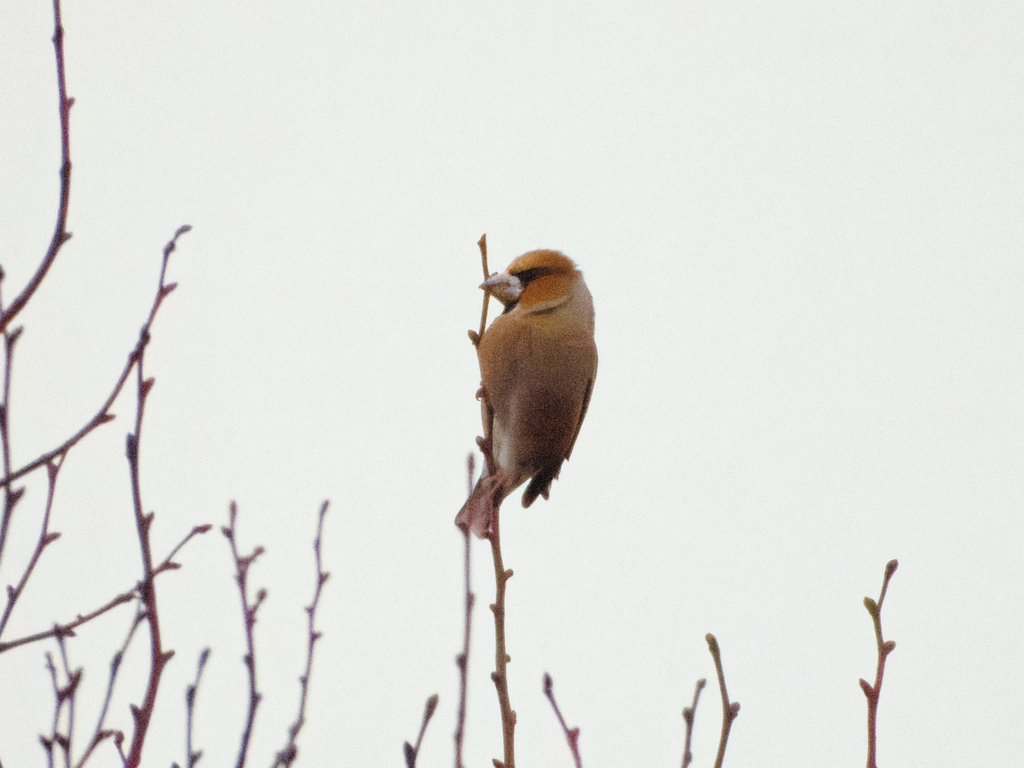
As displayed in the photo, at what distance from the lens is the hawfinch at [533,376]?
3086 mm

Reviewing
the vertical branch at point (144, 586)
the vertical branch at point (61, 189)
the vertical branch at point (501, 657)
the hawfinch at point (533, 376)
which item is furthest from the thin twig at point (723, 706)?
the hawfinch at point (533, 376)

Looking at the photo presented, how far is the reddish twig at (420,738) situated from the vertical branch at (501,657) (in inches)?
5.0

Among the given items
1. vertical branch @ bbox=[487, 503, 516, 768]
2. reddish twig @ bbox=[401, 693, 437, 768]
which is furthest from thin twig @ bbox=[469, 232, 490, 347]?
reddish twig @ bbox=[401, 693, 437, 768]

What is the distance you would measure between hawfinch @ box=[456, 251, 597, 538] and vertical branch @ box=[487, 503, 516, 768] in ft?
3.24

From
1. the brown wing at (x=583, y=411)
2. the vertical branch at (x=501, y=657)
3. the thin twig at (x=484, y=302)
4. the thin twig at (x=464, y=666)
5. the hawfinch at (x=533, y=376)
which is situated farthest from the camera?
the brown wing at (x=583, y=411)

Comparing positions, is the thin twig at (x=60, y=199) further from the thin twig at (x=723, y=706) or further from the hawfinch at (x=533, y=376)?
the hawfinch at (x=533, y=376)

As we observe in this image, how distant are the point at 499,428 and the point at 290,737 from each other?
4.48 feet

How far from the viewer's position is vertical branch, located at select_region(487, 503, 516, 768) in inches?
62.6

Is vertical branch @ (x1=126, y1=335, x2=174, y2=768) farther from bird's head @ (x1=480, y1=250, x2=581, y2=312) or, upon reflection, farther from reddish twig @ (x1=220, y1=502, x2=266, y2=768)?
bird's head @ (x1=480, y1=250, x2=581, y2=312)

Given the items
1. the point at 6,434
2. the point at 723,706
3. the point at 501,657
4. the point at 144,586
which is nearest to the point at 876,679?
the point at 723,706

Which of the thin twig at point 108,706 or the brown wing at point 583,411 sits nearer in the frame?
the thin twig at point 108,706

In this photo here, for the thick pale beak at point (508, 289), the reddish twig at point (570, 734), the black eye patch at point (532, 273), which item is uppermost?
the black eye patch at point (532, 273)

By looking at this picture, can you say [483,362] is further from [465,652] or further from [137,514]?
[137,514]

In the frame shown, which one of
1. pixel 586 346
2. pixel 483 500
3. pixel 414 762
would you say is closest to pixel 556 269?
pixel 586 346
